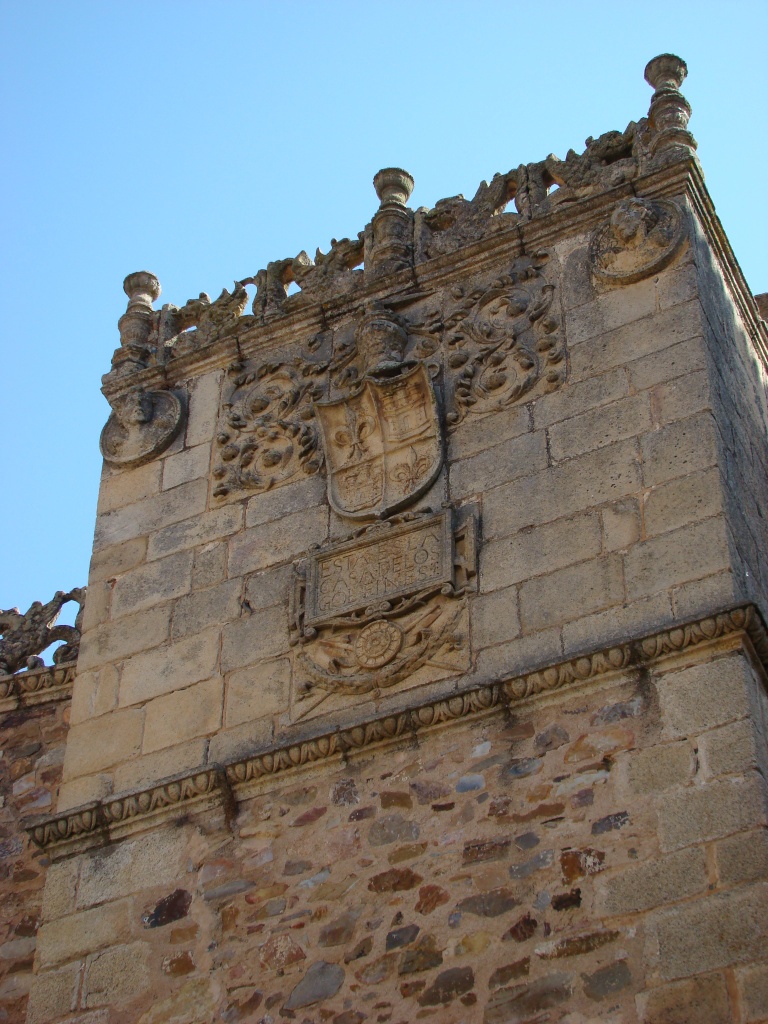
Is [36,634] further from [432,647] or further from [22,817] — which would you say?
[432,647]

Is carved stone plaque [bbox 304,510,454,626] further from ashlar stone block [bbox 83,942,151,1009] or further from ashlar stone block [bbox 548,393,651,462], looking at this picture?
ashlar stone block [bbox 83,942,151,1009]

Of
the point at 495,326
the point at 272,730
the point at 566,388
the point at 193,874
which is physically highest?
the point at 495,326

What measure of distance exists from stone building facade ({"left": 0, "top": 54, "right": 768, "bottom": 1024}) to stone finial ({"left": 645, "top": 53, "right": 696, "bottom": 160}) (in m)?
0.02

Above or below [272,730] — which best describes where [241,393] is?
above

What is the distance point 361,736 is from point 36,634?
120 inches

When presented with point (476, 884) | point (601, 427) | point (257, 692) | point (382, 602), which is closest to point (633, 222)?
point (601, 427)

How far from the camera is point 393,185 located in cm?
1009

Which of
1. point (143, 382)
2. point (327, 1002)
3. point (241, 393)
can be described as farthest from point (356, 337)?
point (327, 1002)

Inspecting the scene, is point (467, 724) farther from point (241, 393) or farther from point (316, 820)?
point (241, 393)

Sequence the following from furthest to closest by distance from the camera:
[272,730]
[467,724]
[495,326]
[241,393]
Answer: [241,393]
[495,326]
[272,730]
[467,724]

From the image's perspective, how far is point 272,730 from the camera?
814 cm

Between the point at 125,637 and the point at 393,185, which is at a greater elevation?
the point at 393,185

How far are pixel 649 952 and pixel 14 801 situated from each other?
4.06m

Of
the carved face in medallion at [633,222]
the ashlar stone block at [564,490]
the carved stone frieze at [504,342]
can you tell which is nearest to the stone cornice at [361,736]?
the ashlar stone block at [564,490]
